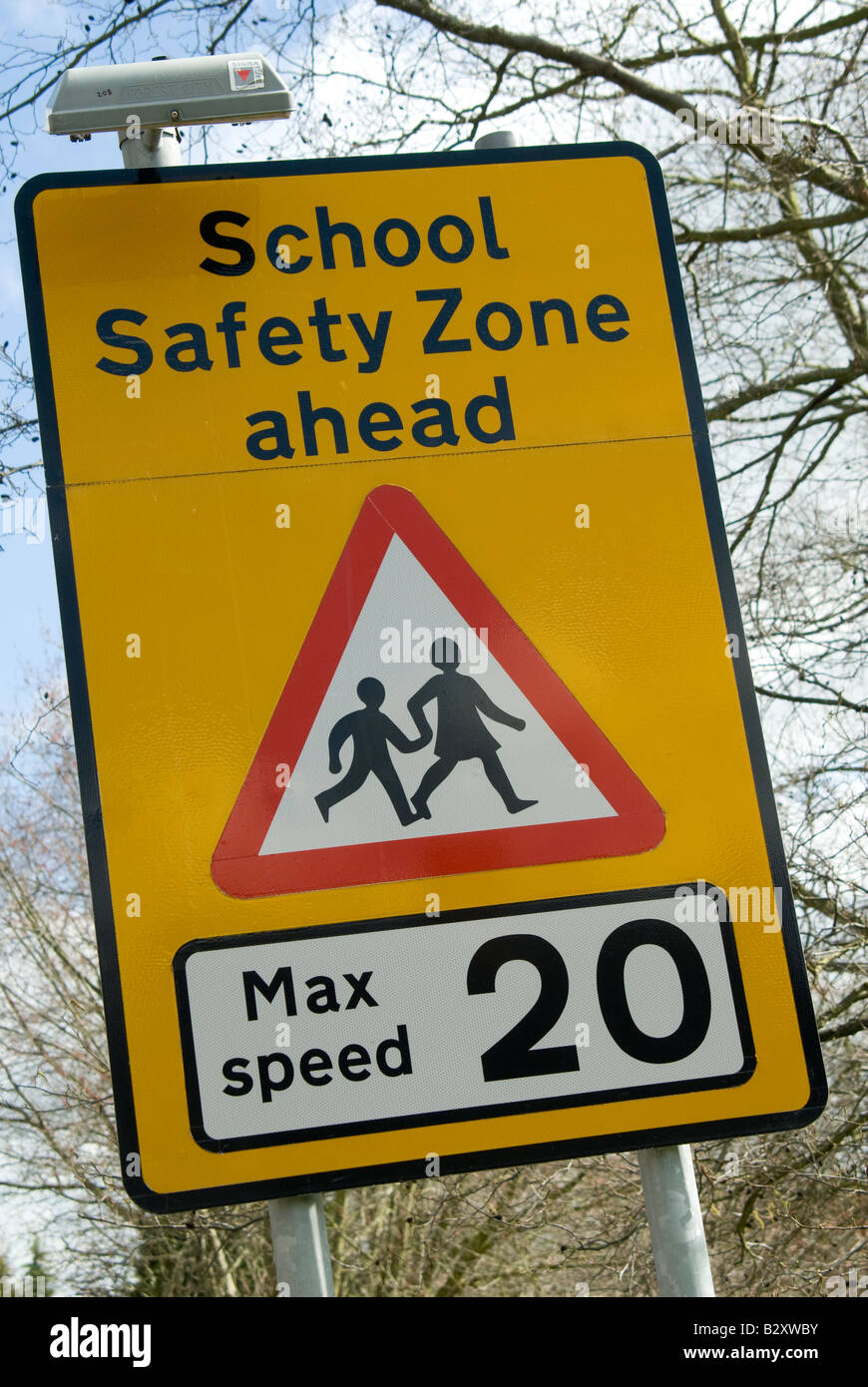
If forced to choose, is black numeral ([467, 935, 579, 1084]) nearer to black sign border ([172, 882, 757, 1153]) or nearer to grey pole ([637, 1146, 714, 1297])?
black sign border ([172, 882, 757, 1153])

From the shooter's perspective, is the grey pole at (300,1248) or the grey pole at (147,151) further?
the grey pole at (147,151)

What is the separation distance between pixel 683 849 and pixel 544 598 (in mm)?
346

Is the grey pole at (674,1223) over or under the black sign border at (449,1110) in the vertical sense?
under

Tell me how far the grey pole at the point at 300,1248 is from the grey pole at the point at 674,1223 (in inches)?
14.5

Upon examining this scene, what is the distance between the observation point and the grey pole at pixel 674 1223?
1.44m

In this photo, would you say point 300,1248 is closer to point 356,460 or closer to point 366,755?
point 366,755

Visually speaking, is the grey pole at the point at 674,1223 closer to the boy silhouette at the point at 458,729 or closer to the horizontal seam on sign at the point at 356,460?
the boy silhouette at the point at 458,729

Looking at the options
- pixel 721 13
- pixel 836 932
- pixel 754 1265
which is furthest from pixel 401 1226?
pixel 721 13

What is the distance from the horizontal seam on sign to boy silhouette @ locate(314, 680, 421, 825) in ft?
1.07

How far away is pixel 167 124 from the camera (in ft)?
5.32

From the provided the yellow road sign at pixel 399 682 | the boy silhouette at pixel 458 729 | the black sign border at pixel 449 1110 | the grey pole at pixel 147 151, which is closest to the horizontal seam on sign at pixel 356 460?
the yellow road sign at pixel 399 682

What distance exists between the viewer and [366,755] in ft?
4.99

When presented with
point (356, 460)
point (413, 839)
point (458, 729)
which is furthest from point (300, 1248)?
point (356, 460)
